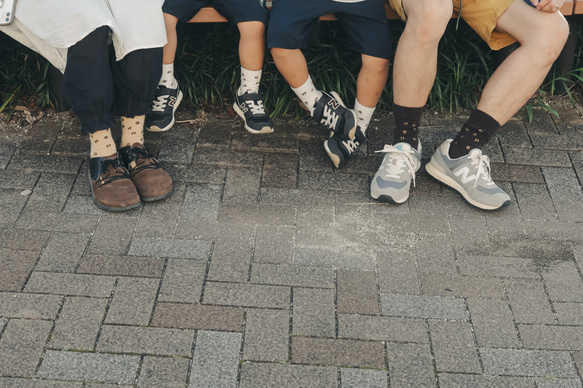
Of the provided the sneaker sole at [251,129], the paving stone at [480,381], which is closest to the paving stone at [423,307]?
the paving stone at [480,381]

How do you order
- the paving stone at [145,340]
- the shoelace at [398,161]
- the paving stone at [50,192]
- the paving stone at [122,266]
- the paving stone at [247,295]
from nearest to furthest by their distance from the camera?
1. the paving stone at [145,340]
2. the paving stone at [247,295]
3. the paving stone at [122,266]
4. the paving stone at [50,192]
5. the shoelace at [398,161]

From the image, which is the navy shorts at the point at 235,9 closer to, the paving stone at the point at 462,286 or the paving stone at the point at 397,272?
the paving stone at the point at 397,272

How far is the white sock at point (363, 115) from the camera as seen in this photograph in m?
3.02

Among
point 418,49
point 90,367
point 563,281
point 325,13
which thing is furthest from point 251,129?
point 563,281

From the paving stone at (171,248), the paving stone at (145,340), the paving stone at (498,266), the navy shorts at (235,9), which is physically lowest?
the paving stone at (171,248)

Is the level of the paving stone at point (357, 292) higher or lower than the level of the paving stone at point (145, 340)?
lower

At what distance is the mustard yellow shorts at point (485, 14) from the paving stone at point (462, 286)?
1.16 meters

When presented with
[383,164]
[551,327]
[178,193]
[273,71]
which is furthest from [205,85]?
[551,327]

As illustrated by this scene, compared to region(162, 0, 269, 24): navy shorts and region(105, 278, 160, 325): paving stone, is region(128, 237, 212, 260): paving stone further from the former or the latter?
region(162, 0, 269, 24): navy shorts

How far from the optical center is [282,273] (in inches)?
92.9

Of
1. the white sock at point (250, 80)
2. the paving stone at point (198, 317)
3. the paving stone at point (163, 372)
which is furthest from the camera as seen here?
the white sock at point (250, 80)

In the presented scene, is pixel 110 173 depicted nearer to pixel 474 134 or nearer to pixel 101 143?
pixel 101 143

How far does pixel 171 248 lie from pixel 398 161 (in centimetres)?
113

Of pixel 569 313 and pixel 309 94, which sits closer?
pixel 569 313
